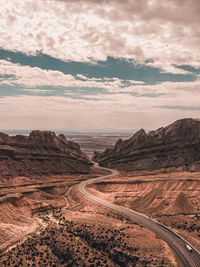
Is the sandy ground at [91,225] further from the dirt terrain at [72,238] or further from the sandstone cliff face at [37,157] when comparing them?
the sandstone cliff face at [37,157]

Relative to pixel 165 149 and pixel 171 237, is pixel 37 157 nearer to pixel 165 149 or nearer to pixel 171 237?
pixel 165 149

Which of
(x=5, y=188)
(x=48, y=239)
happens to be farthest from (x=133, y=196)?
(x=5, y=188)

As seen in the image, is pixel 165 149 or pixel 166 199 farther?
pixel 165 149

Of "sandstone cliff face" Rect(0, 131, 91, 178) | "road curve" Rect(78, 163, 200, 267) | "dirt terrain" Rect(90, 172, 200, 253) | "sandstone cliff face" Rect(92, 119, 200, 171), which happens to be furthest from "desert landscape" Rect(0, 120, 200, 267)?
"sandstone cliff face" Rect(92, 119, 200, 171)

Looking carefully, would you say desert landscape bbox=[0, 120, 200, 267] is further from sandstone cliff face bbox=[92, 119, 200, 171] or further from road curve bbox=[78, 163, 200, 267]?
sandstone cliff face bbox=[92, 119, 200, 171]

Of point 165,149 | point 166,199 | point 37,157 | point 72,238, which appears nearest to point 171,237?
point 72,238

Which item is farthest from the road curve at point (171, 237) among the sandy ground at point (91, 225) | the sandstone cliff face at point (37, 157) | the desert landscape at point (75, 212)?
the sandstone cliff face at point (37, 157)
